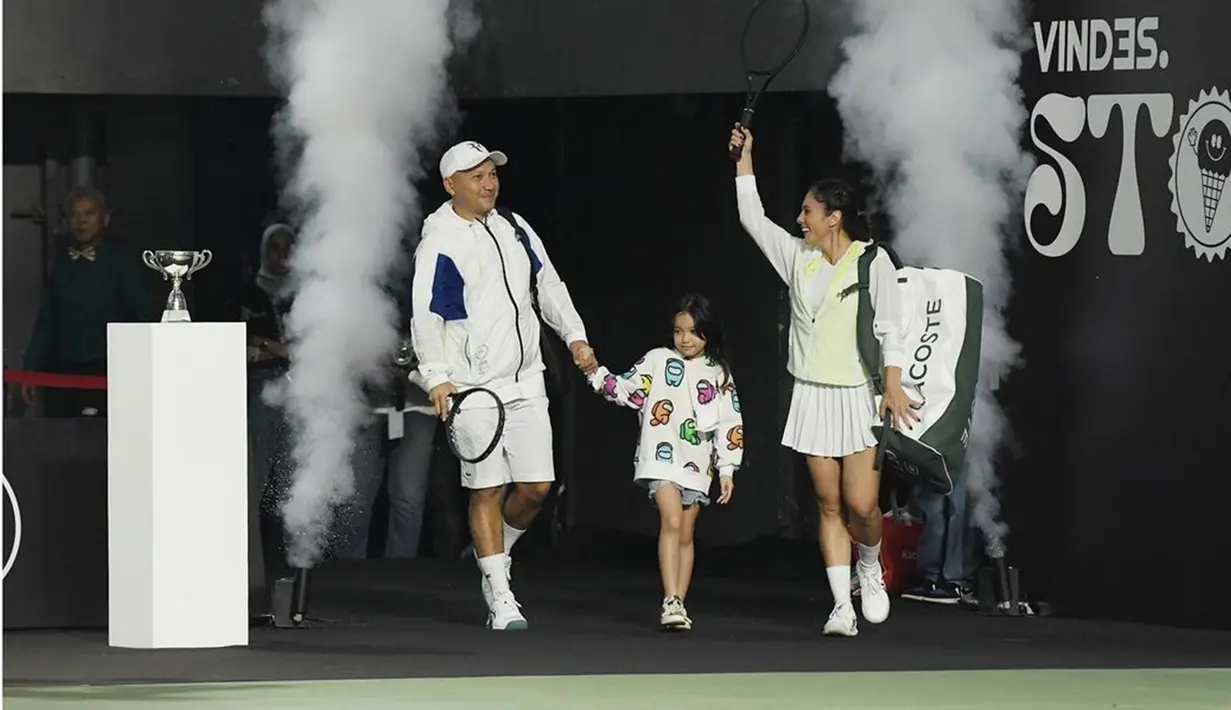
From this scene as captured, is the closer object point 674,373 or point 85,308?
point 674,373

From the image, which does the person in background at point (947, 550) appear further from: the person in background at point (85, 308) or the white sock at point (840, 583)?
the person in background at point (85, 308)

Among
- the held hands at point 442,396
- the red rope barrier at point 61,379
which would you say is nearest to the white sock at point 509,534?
the held hands at point 442,396

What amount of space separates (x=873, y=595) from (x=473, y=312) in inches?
77.9

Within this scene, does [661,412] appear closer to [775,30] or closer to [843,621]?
[843,621]

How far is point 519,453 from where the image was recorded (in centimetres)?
941

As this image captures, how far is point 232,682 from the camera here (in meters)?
7.84

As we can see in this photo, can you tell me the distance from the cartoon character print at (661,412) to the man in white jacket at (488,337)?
0.33 m

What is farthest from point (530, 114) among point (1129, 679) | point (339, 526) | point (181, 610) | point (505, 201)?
point (1129, 679)

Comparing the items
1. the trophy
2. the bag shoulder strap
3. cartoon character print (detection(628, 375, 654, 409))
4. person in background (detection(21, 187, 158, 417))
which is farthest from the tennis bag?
person in background (detection(21, 187, 158, 417))

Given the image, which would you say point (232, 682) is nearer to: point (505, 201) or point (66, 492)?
point (66, 492)

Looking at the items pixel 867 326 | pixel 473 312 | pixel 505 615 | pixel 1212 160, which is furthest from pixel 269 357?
pixel 1212 160

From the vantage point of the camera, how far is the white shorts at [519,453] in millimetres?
9377

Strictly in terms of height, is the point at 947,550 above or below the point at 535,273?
below

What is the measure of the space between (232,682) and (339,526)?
17.4 ft
